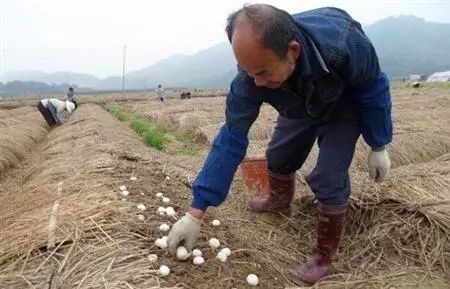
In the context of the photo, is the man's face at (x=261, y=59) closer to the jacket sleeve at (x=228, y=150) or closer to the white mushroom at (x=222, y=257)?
the jacket sleeve at (x=228, y=150)

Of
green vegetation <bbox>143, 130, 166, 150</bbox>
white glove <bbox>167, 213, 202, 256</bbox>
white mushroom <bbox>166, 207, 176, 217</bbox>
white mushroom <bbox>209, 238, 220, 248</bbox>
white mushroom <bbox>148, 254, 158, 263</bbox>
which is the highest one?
white glove <bbox>167, 213, 202, 256</bbox>

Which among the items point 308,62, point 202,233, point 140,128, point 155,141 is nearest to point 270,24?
point 308,62

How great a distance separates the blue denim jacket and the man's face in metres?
0.12

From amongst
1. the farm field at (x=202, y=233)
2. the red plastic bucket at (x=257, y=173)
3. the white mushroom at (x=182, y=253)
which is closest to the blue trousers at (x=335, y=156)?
the farm field at (x=202, y=233)

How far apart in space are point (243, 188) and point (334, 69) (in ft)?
8.78

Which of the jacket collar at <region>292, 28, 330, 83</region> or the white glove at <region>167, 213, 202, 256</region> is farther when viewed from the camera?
the white glove at <region>167, 213, 202, 256</region>

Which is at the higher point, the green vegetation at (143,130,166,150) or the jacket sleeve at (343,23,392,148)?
the jacket sleeve at (343,23,392,148)

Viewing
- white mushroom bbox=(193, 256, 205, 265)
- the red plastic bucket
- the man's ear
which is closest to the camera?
the man's ear

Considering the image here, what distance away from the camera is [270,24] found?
222 cm

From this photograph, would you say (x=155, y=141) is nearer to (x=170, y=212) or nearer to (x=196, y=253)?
(x=170, y=212)

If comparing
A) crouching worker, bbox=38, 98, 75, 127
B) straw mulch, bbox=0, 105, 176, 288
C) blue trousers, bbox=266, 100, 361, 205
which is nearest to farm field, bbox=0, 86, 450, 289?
straw mulch, bbox=0, 105, 176, 288

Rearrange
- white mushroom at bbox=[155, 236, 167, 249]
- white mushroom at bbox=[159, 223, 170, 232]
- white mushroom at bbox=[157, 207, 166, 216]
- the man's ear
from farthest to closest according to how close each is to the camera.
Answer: white mushroom at bbox=[157, 207, 166, 216], white mushroom at bbox=[159, 223, 170, 232], white mushroom at bbox=[155, 236, 167, 249], the man's ear

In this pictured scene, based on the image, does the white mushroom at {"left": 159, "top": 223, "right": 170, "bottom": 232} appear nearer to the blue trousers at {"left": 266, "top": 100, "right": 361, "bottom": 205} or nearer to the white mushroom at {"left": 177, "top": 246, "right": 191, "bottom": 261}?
the white mushroom at {"left": 177, "top": 246, "right": 191, "bottom": 261}

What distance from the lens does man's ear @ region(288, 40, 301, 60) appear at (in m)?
2.34
